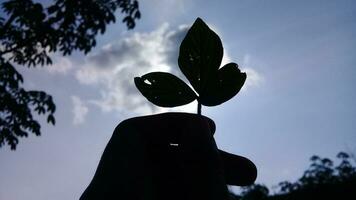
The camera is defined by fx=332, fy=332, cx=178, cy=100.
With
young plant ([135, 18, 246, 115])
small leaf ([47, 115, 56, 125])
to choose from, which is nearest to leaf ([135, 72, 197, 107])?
young plant ([135, 18, 246, 115])

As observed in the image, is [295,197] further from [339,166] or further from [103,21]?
[339,166]

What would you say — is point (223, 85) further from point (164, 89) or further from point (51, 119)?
point (51, 119)

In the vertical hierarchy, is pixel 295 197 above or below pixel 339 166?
below

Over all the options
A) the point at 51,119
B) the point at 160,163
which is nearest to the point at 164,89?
the point at 160,163

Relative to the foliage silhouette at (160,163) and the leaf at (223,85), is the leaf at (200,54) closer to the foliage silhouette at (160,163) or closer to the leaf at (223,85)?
the leaf at (223,85)

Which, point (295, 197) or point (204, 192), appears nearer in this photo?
point (204, 192)

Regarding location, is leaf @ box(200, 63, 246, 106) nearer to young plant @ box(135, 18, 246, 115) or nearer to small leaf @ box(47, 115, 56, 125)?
young plant @ box(135, 18, 246, 115)

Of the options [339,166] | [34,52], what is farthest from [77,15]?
[339,166]
